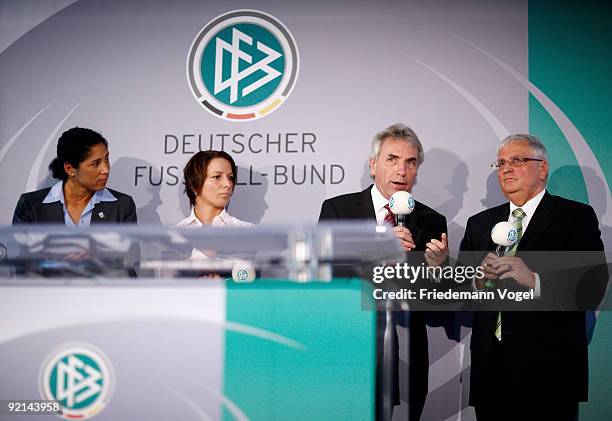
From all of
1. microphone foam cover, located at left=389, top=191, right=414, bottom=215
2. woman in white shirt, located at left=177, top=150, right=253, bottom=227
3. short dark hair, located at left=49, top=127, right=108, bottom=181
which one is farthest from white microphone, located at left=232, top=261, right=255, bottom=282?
short dark hair, located at left=49, top=127, right=108, bottom=181

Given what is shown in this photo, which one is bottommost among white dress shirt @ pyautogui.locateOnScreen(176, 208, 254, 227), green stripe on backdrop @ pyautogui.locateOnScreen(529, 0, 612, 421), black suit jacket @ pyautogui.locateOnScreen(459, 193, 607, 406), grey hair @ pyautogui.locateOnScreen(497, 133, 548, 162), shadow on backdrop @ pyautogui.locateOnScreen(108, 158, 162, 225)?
black suit jacket @ pyautogui.locateOnScreen(459, 193, 607, 406)

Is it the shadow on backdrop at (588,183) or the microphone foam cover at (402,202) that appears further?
the shadow on backdrop at (588,183)

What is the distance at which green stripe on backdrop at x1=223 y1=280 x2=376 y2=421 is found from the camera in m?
2.13

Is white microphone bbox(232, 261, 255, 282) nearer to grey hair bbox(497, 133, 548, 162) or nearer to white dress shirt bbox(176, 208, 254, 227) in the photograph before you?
white dress shirt bbox(176, 208, 254, 227)

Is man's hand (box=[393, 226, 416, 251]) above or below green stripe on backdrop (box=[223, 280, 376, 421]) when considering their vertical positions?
above

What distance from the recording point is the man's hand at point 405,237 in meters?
4.16

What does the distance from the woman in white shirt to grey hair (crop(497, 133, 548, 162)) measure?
151 cm

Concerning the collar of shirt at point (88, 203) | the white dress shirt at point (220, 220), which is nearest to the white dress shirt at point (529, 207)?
the white dress shirt at point (220, 220)

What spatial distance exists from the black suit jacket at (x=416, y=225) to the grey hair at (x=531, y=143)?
0.54m

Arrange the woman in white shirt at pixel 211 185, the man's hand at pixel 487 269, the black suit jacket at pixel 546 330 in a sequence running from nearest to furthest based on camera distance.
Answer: the black suit jacket at pixel 546 330
the man's hand at pixel 487 269
the woman in white shirt at pixel 211 185

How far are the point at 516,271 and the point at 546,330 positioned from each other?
1.08ft

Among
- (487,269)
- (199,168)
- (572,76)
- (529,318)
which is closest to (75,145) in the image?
(199,168)

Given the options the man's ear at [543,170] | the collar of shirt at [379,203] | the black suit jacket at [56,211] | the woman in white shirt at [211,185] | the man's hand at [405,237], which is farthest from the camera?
the black suit jacket at [56,211]

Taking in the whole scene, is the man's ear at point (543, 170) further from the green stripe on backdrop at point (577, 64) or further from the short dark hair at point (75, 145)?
the short dark hair at point (75, 145)
